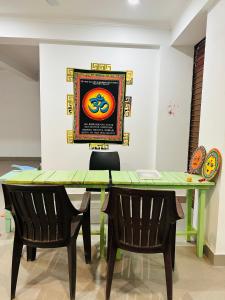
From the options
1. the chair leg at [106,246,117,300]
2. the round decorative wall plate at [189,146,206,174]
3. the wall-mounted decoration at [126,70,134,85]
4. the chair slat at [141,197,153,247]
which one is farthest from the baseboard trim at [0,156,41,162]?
the chair slat at [141,197,153,247]

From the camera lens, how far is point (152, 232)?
1.71 meters

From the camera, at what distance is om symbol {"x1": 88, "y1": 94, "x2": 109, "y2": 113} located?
3.74 meters

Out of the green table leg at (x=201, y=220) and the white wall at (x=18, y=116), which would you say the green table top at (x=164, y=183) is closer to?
the green table leg at (x=201, y=220)

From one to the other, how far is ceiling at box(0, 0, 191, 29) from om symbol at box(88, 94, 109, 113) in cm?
115

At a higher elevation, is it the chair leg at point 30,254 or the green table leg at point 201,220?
the green table leg at point 201,220

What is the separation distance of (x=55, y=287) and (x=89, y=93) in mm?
2716

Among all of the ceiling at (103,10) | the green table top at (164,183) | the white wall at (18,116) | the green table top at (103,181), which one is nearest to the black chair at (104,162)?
the green table top at (103,181)

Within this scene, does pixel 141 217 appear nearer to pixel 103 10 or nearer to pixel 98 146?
pixel 98 146

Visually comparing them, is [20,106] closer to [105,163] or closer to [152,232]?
[105,163]

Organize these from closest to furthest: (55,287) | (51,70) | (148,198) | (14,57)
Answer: (148,198)
(55,287)
(51,70)
(14,57)

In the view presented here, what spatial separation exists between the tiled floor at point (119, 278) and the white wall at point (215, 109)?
12.9 inches

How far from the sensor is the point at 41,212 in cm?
170

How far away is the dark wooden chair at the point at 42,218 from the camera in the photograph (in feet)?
5.41

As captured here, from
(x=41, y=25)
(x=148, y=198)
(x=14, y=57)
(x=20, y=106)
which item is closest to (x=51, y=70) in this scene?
(x=41, y=25)
